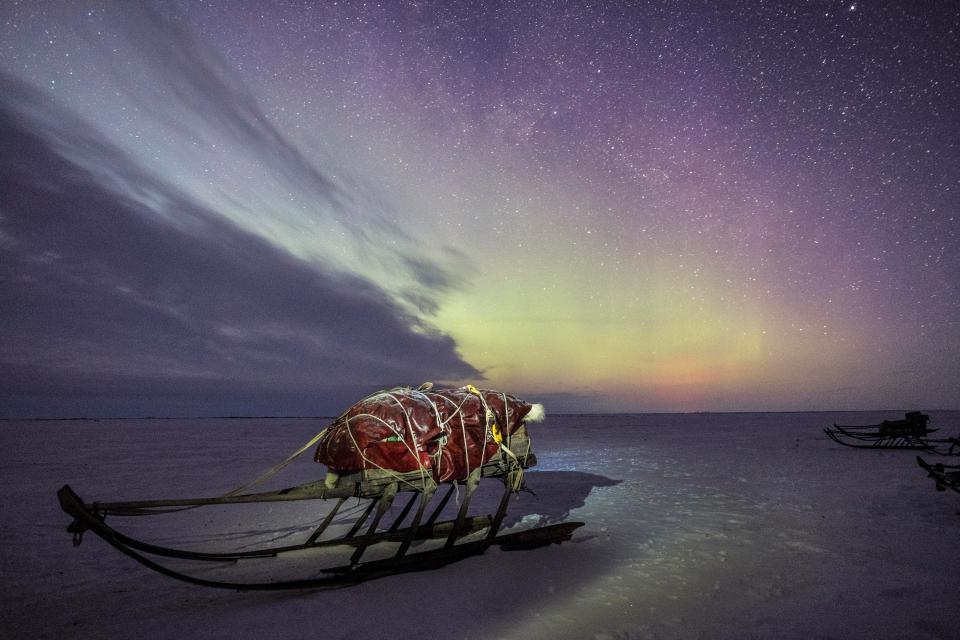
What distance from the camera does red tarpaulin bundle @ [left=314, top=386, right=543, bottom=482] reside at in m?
7.23

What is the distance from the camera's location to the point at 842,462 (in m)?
20.8

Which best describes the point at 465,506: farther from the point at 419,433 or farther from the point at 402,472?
the point at 419,433

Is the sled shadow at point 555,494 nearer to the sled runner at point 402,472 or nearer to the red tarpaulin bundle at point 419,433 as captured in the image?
the sled runner at point 402,472

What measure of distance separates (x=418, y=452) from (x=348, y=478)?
4.07 feet

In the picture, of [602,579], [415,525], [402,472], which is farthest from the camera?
[402,472]

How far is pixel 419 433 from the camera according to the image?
7.54 m

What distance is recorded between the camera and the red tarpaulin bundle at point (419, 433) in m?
7.23

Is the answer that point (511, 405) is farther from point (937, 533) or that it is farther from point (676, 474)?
point (676, 474)

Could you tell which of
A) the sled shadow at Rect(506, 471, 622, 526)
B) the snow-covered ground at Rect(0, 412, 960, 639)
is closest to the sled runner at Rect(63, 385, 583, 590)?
the snow-covered ground at Rect(0, 412, 960, 639)

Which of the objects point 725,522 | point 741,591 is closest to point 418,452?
point 741,591

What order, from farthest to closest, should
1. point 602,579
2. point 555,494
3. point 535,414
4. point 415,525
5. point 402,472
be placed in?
1. point 555,494
2. point 535,414
3. point 402,472
4. point 602,579
5. point 415,525

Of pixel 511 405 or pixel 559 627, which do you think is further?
pixel 511 405

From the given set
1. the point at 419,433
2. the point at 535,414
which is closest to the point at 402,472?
the point at 419,433

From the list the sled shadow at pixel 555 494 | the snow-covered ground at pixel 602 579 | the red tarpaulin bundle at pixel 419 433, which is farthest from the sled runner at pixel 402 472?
the sled shadow at pixel 555 494
